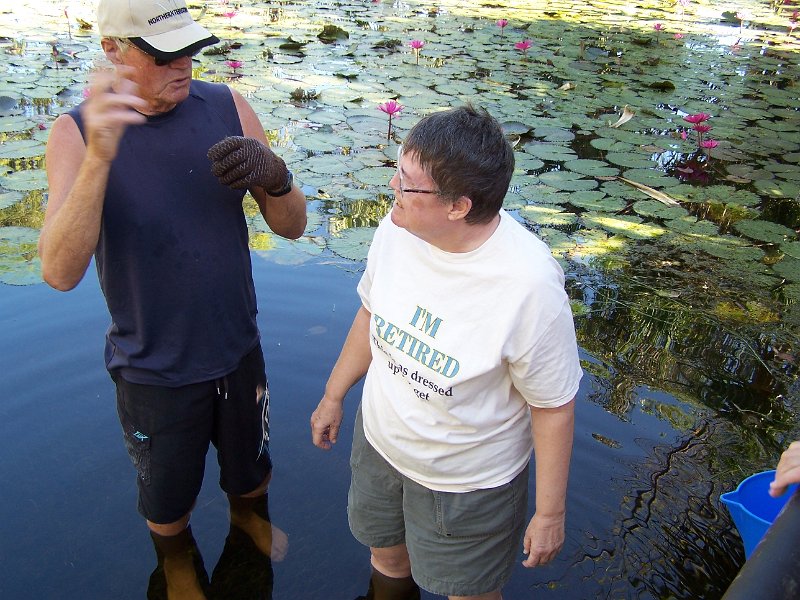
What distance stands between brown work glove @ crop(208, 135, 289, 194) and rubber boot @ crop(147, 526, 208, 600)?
44.3 inches

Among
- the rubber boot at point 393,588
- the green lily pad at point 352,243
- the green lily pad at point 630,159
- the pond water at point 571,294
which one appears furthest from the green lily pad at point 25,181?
the green lily pad at point 630,159

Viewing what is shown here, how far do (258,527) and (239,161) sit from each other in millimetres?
1372

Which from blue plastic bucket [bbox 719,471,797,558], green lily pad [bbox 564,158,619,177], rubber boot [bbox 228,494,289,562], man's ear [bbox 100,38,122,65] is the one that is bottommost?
rubber boot [bbox 228,494,289,562]

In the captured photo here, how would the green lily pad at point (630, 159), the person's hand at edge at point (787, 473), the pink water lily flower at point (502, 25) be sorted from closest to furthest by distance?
the person's hand at edge at point (787, 473) → the green lily pad at point (630, 159) → the pink water lily flower at point (502, 25)

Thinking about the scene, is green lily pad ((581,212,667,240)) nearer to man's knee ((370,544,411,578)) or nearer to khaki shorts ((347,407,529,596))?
man's knee ((370,544,411,578))

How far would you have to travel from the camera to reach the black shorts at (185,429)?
74.7 inches

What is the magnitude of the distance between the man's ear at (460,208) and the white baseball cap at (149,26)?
2.32ft

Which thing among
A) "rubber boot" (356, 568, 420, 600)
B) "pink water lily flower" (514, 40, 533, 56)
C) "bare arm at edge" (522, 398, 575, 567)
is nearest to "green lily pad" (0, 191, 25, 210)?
"rubber boot" (356, 568, 420, 600)

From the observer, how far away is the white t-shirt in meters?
1.50

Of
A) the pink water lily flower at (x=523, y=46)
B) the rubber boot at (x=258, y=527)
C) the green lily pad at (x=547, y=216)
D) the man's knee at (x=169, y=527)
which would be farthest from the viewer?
the pink water lily flower at (x=523, y=46)

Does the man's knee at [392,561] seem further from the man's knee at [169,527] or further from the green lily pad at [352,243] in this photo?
the green lily pad at [352,243]

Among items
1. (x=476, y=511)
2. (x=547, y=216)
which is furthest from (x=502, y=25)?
(x=476, y=511)

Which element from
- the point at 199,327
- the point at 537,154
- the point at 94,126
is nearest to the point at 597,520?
the point at 199,327

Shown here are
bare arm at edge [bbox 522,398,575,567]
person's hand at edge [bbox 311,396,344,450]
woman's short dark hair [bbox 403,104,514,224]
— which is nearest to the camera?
woman's short dark hair [bbox 403,104,514,224]
